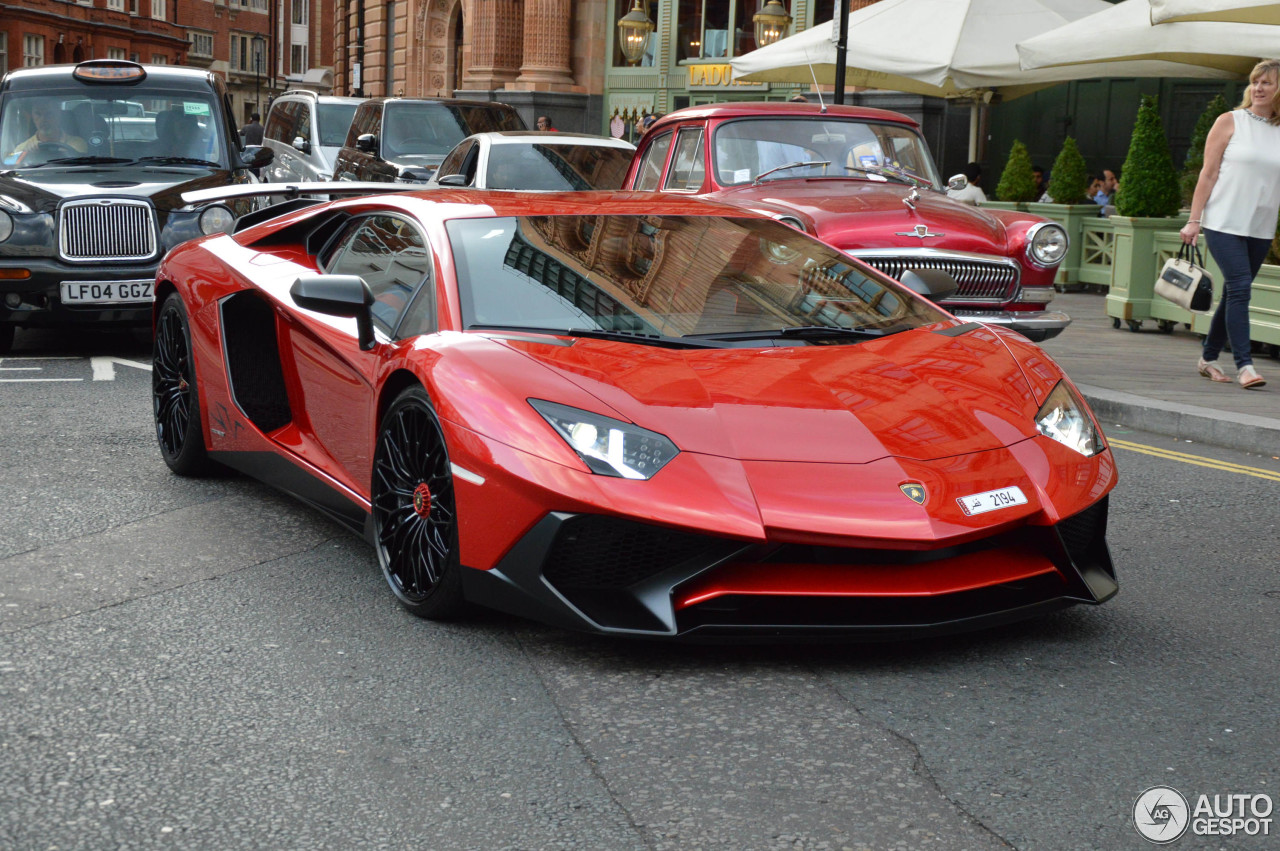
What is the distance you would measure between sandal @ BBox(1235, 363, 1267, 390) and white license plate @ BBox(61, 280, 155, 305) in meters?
6.88

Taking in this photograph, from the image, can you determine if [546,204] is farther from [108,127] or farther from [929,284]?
[108,127]

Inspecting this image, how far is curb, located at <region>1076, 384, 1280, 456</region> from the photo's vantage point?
780 cm

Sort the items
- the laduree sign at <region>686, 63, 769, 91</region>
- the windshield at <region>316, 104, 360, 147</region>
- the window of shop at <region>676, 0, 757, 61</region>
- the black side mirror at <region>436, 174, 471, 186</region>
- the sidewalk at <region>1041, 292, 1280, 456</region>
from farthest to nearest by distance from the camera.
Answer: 1. the window of shop at <region>676, 0, 757, 61</region>
2. the laduree sign at <region>686, 63, 769, 91</region>
3. the windshield at <region>316, 104, 360, 147</region>
4. the black side mirror at <region>436, 174, 471, 186</region>
5. the sidewalk at <region>1041, 292, 1280, 456</region>

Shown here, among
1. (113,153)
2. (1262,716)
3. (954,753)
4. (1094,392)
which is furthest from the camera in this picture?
(113,153)

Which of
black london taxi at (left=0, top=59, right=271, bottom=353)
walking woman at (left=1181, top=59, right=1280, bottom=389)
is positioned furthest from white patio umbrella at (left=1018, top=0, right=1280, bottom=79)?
black london taxi at (left=0, top=59, right=271, bottom=353)

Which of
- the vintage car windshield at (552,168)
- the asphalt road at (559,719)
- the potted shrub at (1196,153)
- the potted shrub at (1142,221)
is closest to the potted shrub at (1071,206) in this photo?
the potted shrub at (1196,153)

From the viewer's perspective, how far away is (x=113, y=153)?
38.1ft

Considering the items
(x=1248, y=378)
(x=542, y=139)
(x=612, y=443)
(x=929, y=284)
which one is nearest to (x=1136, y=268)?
(x=1248, y=378)

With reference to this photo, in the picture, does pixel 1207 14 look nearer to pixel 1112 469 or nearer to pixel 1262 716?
pixel 1112 469

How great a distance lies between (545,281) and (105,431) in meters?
3.71

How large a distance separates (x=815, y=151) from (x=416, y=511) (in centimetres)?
649

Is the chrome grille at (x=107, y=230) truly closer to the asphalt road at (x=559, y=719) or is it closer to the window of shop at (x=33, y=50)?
the asphalt road at (x=559, y=719)

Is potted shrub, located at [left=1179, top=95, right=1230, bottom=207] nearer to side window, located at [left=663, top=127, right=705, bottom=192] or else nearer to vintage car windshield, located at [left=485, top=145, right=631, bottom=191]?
vintage car windshield, located at [left=485, top=145, right=631, bottom=191]

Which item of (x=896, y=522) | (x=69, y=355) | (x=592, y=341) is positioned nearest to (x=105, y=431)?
(x=69, y=355)
